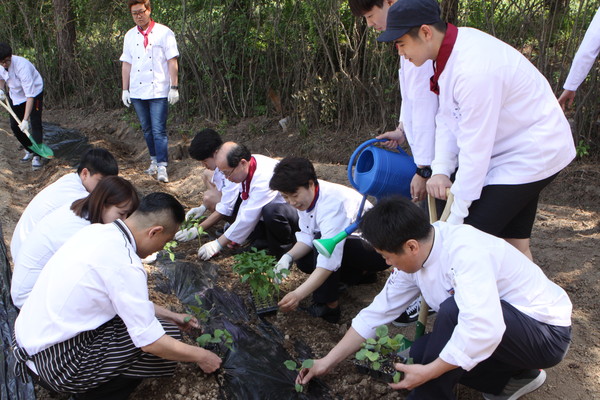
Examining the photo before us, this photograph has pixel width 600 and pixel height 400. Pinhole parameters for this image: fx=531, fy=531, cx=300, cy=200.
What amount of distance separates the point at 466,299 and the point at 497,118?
27.7 inches

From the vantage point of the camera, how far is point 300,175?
276 cm

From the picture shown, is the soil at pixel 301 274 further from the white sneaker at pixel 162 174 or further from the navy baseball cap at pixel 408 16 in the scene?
Result: the navy baseball cap at pixel 408 16

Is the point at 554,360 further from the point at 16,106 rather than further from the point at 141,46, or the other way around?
the point at 16,106

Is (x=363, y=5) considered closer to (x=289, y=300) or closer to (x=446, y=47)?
(x=446, y=47)

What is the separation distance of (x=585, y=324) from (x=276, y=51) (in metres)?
5.00

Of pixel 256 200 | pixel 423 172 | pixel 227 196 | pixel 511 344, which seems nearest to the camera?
pixel 511 344

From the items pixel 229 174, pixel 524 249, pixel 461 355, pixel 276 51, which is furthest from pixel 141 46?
pixel 461 355

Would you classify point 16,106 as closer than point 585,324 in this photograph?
No

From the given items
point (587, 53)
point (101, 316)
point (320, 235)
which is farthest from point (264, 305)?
point (587, 53)

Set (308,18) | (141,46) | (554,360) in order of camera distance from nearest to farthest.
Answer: (554,360) < (141,46) < (308,18)

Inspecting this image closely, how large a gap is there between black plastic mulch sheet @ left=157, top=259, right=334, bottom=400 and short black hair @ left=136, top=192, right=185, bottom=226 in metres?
0.81

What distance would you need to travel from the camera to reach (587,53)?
2799mm

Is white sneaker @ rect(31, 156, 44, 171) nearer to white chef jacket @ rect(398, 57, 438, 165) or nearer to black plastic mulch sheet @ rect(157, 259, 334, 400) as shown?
black plastic mulch sheet @ rect(157, 259, 334, 400)

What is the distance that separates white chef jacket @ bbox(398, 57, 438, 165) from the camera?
2.35 m
